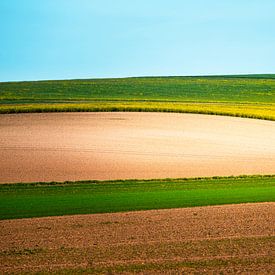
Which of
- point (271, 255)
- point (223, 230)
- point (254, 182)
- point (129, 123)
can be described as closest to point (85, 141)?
point (129, 123)

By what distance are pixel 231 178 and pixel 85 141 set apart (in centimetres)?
1241

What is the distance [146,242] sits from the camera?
48.0 feet

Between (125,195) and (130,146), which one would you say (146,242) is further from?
(130,146)

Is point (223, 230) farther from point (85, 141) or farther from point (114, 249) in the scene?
point (85, 141)

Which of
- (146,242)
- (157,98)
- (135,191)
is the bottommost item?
(135,191)

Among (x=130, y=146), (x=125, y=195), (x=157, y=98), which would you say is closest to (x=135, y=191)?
(x=125, y=195)

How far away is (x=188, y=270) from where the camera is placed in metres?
12.3

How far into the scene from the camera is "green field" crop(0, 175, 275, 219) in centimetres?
1959

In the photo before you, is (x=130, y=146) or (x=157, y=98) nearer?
(x=130, y=146)

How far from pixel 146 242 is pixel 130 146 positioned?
22.6 m

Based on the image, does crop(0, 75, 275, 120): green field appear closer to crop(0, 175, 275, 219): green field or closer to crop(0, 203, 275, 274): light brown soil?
crop(0, 175, 275, 219): green field

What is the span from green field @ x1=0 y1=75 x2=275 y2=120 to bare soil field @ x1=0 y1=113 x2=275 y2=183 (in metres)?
2.72

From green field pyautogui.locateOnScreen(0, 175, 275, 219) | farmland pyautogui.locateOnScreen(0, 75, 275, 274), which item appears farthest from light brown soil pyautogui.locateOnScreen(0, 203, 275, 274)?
green field pyautogui.locateOnScreen(0, 175, 275, 219)

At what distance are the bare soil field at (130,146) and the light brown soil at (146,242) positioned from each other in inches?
371
